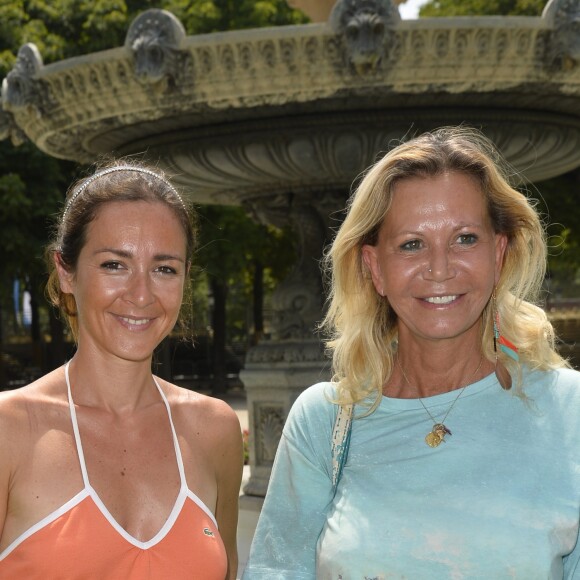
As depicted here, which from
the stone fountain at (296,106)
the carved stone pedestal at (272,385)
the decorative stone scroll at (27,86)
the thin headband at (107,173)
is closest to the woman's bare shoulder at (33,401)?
the thin headband at (107,173)

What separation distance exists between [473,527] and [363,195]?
0.90 m

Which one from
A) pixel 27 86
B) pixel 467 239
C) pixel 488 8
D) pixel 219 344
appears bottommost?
pixel 219 344

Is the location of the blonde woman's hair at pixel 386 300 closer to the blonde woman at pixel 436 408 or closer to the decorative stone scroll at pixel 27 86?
the blonde woman at pixel 436 408

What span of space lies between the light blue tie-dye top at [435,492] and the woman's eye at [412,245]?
38 cm

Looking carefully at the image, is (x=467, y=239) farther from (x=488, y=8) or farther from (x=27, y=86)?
(x=488, y=8)

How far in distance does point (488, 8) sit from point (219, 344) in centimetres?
1002

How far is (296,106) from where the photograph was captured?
6.10 meters

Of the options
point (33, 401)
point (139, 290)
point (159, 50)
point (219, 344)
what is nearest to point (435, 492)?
point (139, 290)

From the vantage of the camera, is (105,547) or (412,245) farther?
(412,245)

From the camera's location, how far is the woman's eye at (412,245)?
270 cm

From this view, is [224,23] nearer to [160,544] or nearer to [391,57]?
[391,57]

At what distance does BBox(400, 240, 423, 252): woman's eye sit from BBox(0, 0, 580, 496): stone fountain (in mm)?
2793

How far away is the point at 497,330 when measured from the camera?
2775mm

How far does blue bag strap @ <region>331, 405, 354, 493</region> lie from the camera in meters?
2.65
